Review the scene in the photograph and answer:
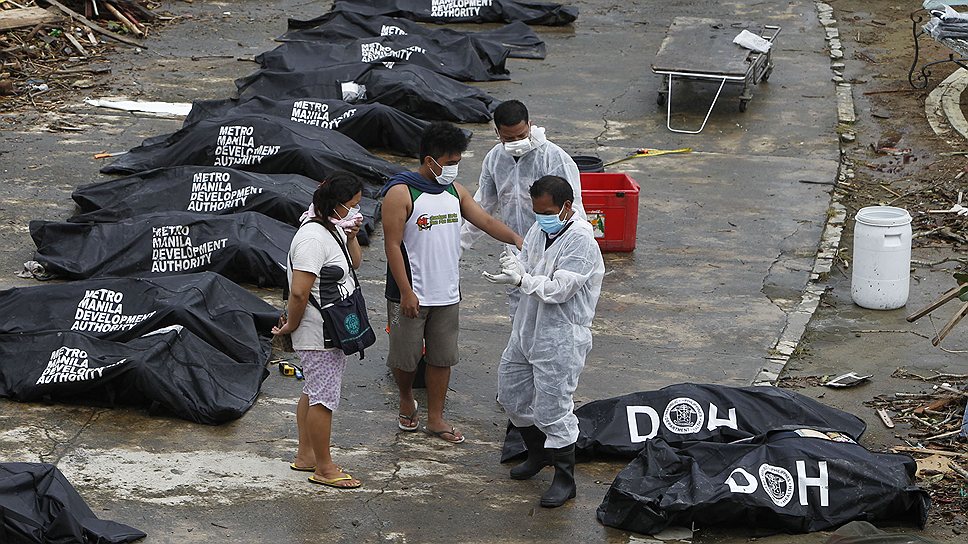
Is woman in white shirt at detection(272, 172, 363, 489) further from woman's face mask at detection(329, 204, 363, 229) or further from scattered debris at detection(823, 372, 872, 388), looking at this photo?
scattered debris at detection(823, 372, 872, 388)

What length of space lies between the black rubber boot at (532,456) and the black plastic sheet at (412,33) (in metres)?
10.3

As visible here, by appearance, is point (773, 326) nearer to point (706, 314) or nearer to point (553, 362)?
point (706, 314)

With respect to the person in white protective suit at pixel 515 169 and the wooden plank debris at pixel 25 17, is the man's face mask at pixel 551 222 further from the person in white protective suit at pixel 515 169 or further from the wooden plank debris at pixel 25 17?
the wooden plank debris at pixel 25 17

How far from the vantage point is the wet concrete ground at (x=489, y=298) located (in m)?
6.49

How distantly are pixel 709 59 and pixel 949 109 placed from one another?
324cm

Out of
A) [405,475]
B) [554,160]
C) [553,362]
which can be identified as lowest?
[405,475]

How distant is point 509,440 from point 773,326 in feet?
10.3

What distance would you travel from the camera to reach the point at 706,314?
972 cm

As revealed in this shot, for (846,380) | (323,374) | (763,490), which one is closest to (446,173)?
(323,374)

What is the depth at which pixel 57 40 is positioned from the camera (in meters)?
16.9

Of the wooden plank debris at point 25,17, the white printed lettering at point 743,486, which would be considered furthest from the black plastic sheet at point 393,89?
the white printed lettering at point 743,486

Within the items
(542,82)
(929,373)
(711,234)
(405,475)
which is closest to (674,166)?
(711,234)

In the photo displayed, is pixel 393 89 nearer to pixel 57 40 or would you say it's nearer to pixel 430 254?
pixel 57 40

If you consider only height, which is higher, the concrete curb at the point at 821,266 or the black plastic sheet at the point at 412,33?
the black plastic sheet at the point at 412,33
